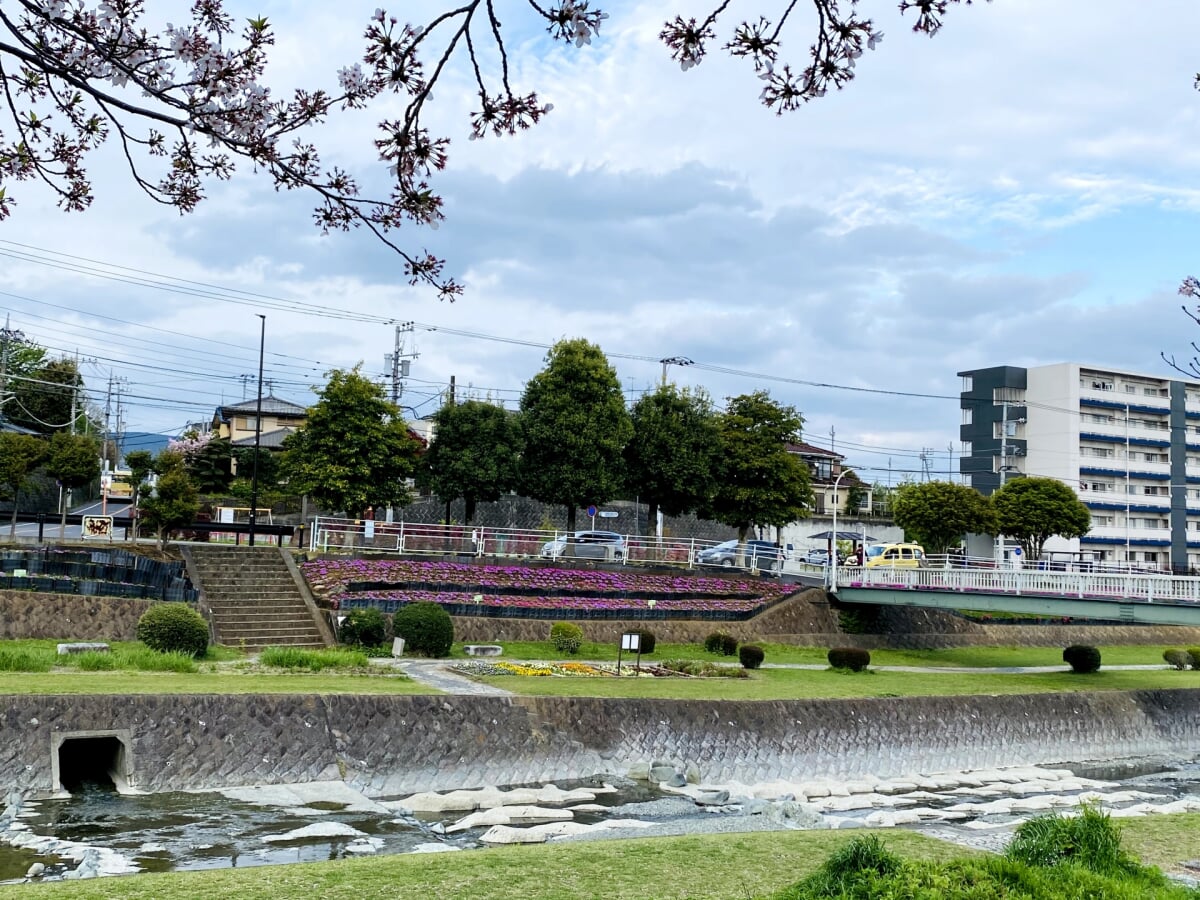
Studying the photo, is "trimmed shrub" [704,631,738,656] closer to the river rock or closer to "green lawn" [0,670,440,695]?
"green lawn" [0,670,440,695]

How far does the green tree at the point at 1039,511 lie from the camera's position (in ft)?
202

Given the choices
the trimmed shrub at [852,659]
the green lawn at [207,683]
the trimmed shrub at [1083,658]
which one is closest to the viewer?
the green lawn at [207,683]

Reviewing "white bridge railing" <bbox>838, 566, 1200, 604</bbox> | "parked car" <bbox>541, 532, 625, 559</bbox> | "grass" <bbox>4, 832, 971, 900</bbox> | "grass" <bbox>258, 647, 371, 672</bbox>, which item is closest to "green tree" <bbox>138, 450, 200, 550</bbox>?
"grass" <bbox>258, 647, 371, 672</bbox>

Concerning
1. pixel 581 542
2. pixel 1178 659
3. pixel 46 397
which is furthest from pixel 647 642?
pixel 46 397

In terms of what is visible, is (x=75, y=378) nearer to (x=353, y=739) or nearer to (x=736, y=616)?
(x=736, y=616)

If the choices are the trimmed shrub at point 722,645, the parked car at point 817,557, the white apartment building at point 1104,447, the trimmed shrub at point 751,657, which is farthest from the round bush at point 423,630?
the white apartment building at point 1104,447

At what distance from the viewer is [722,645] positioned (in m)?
35.5

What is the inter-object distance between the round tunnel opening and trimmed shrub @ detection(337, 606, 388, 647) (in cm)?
1095

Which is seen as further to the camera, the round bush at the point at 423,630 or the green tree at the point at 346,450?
the green tree at the point at 346,450

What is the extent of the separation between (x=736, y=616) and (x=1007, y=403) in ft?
175

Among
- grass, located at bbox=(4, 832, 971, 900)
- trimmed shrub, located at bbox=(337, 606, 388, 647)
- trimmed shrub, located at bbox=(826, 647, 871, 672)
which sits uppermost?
trimmed shrub, located at bbox=(337, 606, 388, 647)

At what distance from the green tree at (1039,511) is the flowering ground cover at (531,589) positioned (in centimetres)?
2595

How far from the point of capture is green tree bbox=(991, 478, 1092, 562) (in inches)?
2421

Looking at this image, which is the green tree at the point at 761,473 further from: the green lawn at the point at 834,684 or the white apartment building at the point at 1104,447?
the white apartment building at the point at 1104,447
